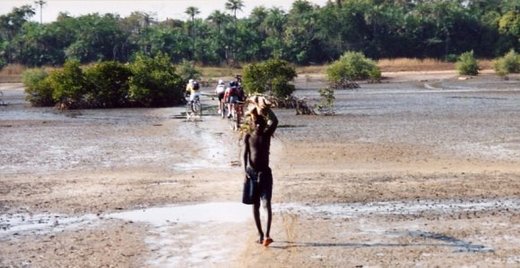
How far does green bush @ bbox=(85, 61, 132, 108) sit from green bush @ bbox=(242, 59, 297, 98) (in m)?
7.03

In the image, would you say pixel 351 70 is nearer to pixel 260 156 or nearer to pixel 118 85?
pixel 118 85

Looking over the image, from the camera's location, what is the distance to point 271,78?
4169 cm

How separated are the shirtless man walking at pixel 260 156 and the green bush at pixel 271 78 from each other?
29901mm

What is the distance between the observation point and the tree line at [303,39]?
4001 inches

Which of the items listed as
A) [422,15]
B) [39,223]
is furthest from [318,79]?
[39,223]

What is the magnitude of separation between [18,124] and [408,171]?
21.5 meters

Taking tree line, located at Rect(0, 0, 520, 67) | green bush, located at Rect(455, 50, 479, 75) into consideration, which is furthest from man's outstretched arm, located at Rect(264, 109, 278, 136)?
tree line, located at Rect(0, 0, 520, 67)

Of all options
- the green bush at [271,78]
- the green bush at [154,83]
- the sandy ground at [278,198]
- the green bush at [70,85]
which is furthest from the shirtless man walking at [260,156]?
the green bush at [70,85]

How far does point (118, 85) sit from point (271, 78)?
30.1 feet

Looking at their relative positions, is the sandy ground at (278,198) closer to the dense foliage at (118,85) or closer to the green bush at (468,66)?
the dense foliage at (118,85)

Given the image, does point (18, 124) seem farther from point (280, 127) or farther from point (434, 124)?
point (434, 124)

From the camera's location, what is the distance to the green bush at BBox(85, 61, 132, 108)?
44578 mm

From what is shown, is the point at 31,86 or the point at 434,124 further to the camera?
the point at 31,86

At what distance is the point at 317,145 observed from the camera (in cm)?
2231
